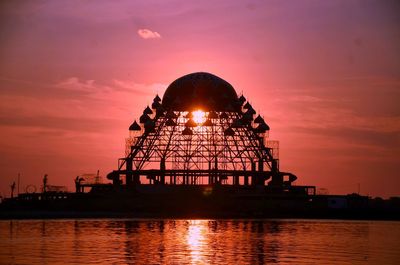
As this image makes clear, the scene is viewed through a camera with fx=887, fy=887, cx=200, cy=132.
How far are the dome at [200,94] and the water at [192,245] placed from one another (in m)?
59.4

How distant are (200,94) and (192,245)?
87582 mm

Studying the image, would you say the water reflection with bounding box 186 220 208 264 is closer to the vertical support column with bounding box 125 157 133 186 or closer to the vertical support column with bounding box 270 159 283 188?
the vertical support column with bounding box 270 159 283 188

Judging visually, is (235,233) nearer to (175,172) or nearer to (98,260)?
(98,260)

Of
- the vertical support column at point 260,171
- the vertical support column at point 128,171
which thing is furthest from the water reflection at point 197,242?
the vertical support column at point 128,171

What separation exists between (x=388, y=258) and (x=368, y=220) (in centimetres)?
7155

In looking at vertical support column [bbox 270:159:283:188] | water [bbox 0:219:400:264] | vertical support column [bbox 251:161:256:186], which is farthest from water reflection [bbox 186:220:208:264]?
vertical support column [bbox 270:159:283:188]

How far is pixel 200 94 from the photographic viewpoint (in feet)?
524

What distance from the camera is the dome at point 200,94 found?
159625 mm

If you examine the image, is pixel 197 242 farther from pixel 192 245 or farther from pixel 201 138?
pixel 201 138

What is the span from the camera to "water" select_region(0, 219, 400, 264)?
62.8 metres

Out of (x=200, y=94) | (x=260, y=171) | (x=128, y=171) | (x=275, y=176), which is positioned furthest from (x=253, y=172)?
(x=128, y=171)

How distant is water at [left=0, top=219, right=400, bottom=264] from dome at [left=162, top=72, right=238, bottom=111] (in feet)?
195

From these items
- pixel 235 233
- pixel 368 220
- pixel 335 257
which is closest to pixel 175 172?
pixel 368 220

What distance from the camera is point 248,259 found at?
63.2 metres
